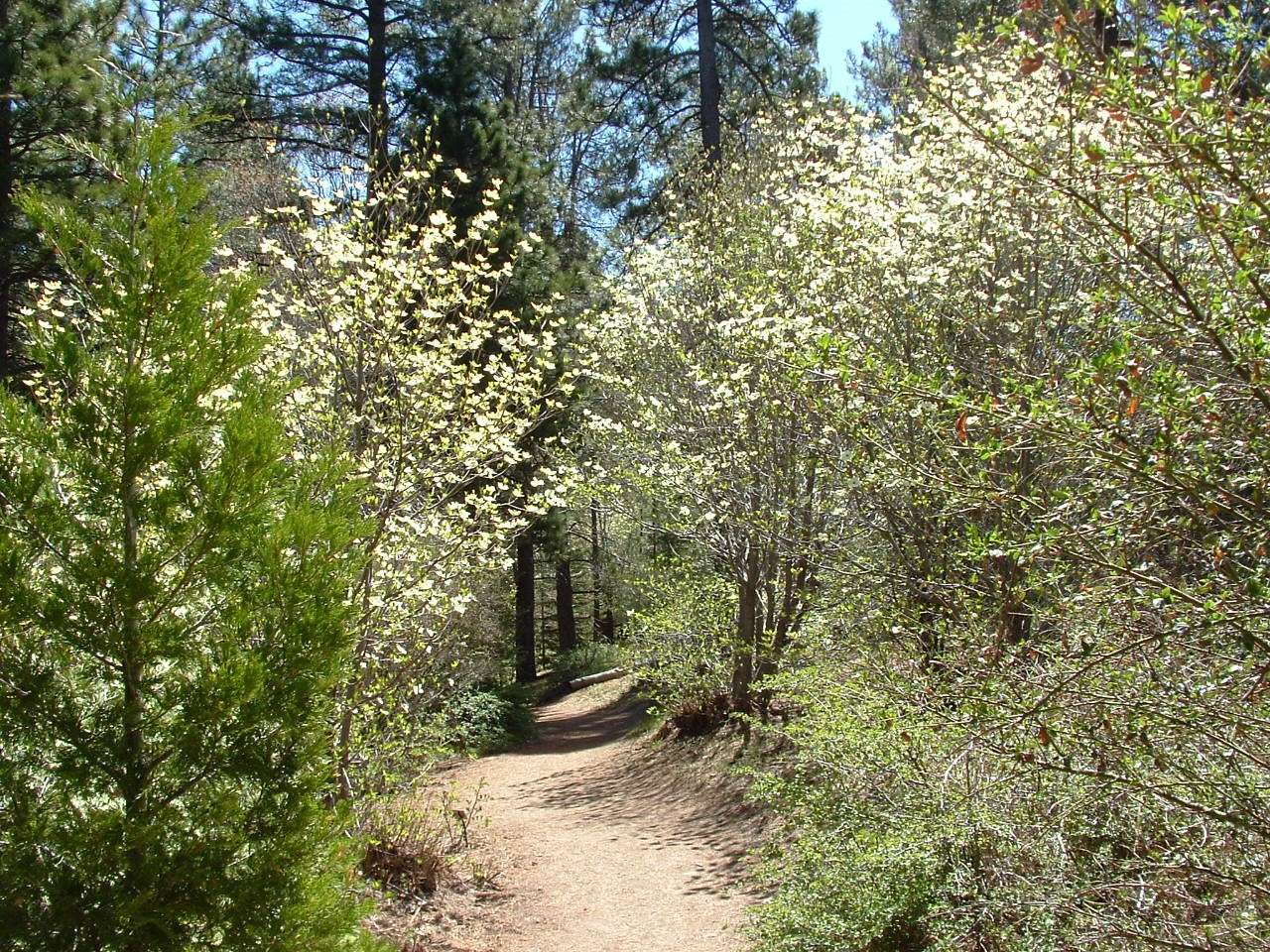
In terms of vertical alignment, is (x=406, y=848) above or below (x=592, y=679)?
above

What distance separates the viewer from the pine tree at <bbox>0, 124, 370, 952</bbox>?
8.30 feet

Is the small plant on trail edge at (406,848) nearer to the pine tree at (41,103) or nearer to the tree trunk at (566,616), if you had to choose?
the pine tree at (41,103)

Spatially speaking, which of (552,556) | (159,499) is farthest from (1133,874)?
(552,556)

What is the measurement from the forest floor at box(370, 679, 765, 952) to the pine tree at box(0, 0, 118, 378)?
7551mm

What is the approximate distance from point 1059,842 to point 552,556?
14.2m

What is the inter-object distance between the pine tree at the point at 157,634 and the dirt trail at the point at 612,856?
3.73 m

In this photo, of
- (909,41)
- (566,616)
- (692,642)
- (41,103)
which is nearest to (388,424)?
(692,642)

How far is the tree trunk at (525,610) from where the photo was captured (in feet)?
57.0

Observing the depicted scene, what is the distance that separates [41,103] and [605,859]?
9831mm

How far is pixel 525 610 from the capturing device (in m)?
17.8

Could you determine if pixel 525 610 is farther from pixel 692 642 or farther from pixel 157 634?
pixel 157 634

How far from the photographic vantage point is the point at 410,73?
1459 centimetres

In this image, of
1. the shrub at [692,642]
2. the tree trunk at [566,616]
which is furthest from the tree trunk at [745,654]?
the tree trunk at [566,616]

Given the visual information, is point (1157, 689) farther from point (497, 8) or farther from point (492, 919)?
point (497, 8)
